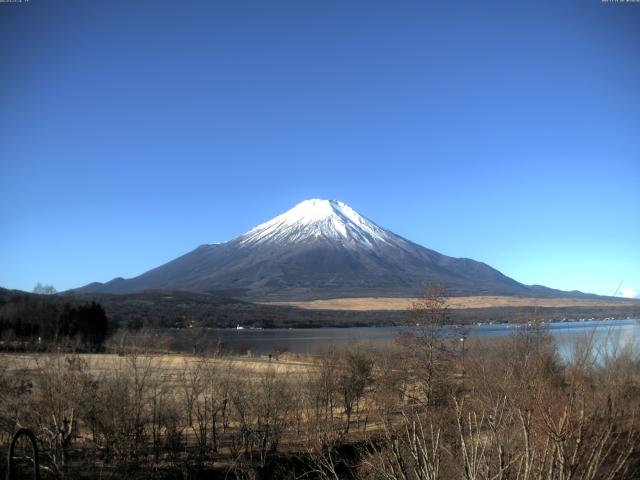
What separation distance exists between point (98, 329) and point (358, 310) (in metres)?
120

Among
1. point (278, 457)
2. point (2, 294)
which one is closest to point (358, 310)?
point (2, 294)

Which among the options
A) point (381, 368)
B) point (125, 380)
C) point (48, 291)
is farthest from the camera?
point (48, 291)

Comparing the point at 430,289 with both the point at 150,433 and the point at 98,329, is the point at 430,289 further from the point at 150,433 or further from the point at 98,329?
the point at 98,329

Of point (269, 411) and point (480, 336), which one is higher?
point (480, 336)

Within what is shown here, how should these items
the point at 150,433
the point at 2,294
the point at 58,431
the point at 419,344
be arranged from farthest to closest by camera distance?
the point at 2,294
the point at 419,344
the point at 150,433
the point at 58,431

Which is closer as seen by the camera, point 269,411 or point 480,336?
point 269,411

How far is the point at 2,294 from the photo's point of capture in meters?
103

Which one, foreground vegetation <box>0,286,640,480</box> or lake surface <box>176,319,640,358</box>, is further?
lake surface <box>176,319,640,358</box>

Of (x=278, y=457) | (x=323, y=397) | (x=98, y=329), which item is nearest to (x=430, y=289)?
(x=323, y=397)

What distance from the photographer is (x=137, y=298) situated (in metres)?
176

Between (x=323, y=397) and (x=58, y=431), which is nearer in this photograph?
(x=58, y=431)

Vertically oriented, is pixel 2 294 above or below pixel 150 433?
above

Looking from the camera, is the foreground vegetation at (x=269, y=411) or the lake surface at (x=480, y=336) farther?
the lake surface at (x=480, y=336)

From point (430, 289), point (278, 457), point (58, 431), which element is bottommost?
point (278, 457)
